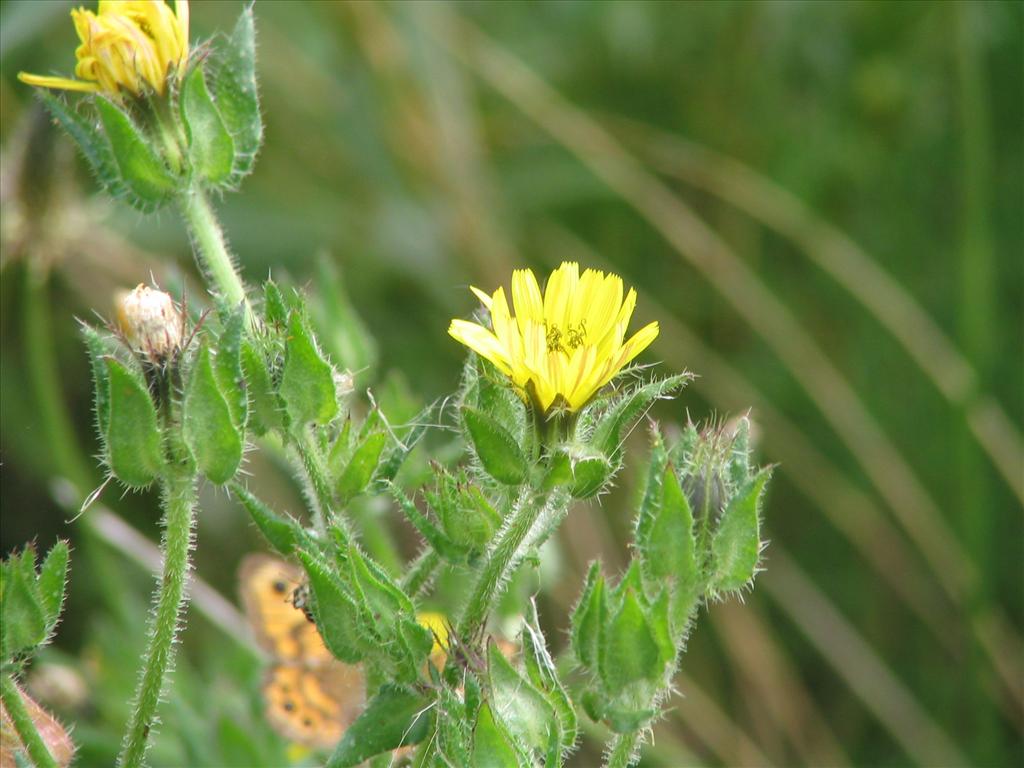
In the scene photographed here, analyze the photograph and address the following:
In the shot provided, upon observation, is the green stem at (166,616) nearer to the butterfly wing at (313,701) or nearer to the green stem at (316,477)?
the green stem at (316,477)

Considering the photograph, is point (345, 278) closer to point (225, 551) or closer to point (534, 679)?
point (225, 551)

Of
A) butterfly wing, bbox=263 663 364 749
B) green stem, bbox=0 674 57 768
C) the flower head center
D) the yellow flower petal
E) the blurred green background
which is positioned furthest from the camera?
the blurred green background

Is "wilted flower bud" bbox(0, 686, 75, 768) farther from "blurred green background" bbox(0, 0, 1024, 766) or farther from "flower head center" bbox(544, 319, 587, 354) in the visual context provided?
"blurred green background" bbox(0, 0, 1024, 766)

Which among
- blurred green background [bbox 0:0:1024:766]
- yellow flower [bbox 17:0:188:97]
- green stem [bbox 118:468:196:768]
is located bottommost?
green stem [bbox 118:468:196:768]

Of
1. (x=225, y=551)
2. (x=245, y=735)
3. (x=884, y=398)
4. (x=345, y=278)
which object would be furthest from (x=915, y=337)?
(x=245, y=735)

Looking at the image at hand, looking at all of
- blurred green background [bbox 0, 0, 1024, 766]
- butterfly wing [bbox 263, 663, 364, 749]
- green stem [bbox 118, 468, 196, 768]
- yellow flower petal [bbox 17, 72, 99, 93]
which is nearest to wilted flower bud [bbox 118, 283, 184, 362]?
green stem [bbox 118, 468, 196, 768]
